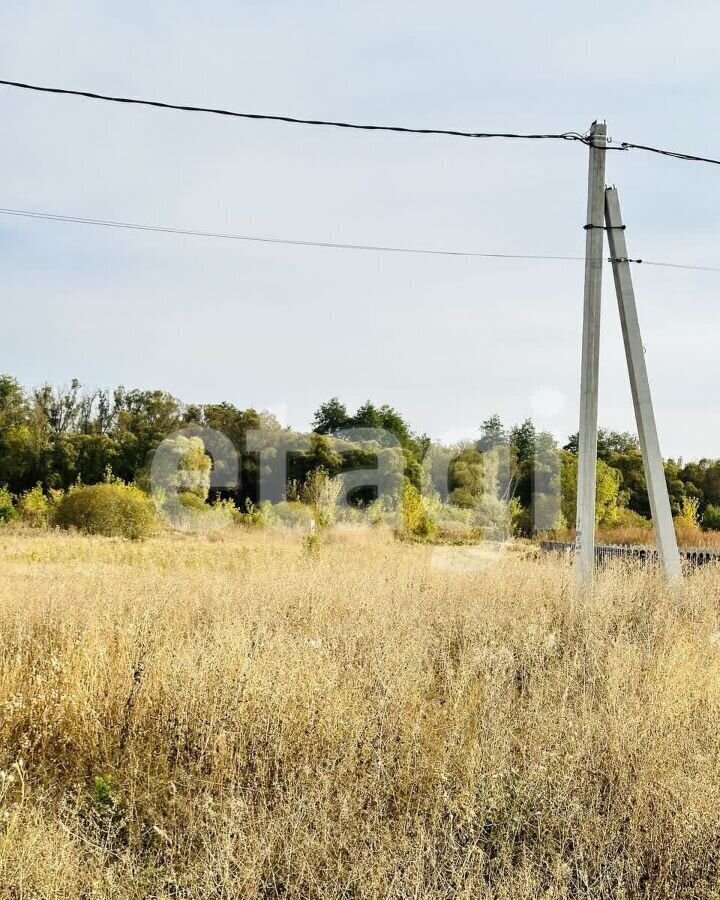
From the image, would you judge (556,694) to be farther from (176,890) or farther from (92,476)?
(92,476)

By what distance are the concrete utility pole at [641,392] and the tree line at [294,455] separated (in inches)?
740

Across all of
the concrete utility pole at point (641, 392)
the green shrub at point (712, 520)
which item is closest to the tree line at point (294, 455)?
the green shrub at point (712, 520)

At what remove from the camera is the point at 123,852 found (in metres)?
3.43

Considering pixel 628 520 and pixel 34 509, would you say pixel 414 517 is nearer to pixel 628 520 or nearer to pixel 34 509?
pixel 628 520

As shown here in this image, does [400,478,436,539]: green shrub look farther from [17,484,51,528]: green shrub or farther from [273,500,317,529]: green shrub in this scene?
[17,484,51,528]: green shrub

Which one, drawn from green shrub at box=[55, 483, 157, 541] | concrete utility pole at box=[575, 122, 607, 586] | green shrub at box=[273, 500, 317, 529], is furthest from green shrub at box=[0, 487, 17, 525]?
concrete utility pole at box=[575, 122, 607, 586]

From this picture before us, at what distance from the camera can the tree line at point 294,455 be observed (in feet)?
95.5

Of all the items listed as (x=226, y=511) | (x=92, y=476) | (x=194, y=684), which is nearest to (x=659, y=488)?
(x=194, y=684)

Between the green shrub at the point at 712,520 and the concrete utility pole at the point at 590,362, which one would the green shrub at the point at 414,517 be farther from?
the concrete utility pole at the point at 590,362

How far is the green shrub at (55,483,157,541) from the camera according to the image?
2159cm

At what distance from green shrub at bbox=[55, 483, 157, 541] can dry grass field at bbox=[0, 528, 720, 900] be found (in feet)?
49.9

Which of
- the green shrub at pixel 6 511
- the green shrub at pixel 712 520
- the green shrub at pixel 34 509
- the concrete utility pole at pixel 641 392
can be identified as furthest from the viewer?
the green shrub at pixel 712 520

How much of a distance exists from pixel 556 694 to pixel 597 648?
4.97ft

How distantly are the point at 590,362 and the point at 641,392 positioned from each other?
66cm
